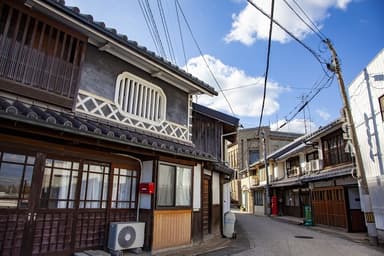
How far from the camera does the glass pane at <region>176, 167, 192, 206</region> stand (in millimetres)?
8219

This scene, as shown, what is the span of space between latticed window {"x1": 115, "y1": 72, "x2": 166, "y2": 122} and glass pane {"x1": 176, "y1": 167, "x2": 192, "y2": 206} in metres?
1.93

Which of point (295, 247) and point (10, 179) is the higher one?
point (10, 179)

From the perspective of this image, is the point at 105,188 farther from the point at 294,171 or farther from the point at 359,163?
the point at 294,171

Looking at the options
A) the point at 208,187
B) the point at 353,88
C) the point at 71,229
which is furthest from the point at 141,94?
the point at 353,88

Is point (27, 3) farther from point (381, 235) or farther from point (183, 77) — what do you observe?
point (381, 235)

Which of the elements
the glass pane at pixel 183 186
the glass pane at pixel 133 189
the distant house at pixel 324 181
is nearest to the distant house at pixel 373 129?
the distant house at pixel 324 181

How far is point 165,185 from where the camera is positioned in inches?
309

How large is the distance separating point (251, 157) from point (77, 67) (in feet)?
109

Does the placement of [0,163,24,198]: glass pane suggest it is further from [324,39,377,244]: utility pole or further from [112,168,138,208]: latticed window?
[324,39,377,244]: utility pole

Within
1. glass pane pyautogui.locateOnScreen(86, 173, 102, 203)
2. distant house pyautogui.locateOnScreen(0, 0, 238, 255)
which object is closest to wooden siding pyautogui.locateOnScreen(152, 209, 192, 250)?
distant house pyautogui.locateOnScreen(0, 0, 238, 255)

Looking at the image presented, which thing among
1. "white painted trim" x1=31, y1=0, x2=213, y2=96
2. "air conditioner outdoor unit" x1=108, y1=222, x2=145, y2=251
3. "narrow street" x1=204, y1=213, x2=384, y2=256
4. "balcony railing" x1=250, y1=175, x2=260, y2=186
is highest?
"white painted trim" x1=31, y1=0, x2=213, y2=96

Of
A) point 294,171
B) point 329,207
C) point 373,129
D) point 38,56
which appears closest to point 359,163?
point 373,129

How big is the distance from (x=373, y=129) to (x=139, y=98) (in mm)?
9419

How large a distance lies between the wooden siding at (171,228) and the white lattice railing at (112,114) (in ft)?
8.59
